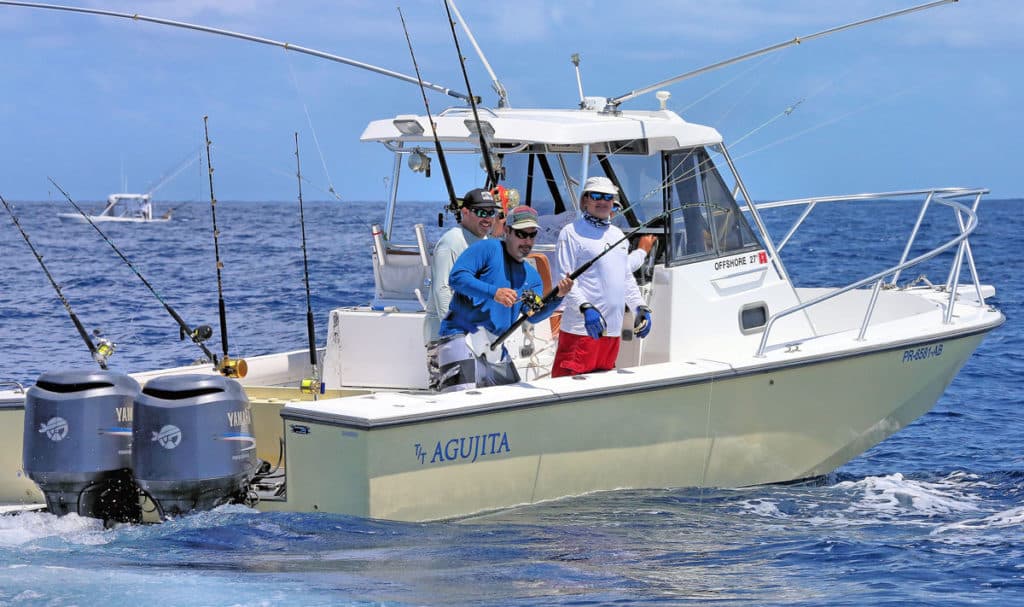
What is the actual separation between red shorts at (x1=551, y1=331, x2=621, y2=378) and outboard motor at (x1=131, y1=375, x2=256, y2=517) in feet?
6.14

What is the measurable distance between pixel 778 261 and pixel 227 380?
12.8 feet

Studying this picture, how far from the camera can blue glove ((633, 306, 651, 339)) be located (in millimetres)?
7211

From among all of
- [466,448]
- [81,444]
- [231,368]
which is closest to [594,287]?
[466,448]

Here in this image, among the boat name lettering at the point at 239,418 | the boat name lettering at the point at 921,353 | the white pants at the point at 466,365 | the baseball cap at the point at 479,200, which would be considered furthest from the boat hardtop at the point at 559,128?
the boat name lettering at the point at 239,418

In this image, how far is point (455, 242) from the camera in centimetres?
684

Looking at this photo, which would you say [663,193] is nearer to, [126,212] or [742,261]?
[742,261]

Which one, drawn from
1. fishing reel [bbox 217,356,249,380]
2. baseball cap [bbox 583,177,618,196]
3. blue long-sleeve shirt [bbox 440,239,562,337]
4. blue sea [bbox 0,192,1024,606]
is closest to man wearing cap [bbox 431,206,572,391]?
blue long-sleeve shirt [bbox 440,239,562,337]

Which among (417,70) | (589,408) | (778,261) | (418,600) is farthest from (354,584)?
(778,261)

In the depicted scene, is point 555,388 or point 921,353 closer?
point 555,388

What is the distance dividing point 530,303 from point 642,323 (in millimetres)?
905

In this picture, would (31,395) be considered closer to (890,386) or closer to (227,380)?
(227,380)

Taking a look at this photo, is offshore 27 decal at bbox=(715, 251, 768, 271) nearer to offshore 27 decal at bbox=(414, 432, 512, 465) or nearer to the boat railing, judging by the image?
the boat railing

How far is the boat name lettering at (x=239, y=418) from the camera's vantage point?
6.09 m

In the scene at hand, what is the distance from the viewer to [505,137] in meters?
7.59
